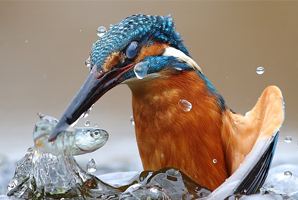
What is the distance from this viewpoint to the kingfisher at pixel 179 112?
1.15 m

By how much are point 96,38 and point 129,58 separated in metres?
1.47

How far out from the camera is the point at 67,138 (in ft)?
3.56

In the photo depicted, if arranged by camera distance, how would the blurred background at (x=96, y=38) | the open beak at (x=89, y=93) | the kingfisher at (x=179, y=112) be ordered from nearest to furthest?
the open beak at (x=89, y=93) < the kingfisher at (x=179, y=112) < the blurred background at (x=96, y=38)

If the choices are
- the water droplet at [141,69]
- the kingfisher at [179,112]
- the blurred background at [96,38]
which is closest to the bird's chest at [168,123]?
the kingfisher at [179,112]

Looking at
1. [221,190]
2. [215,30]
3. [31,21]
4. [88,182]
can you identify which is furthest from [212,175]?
[31,21]

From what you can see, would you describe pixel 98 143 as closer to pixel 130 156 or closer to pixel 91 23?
pixel 130 156

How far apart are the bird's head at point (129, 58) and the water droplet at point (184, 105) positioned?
0.09 m

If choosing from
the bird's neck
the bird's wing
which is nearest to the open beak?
the bird's neck

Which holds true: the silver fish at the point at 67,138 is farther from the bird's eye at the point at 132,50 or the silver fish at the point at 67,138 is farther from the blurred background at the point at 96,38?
the blurred background at the point at 96,38

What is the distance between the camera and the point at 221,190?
107cm

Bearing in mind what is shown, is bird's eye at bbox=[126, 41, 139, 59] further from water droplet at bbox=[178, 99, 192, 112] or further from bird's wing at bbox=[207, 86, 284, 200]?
bird's wing at bbox=[207, 86, 284, 200]

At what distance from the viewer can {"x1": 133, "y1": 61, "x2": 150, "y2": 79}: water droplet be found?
1.11 m

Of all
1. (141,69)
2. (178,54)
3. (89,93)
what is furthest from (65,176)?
(178,54)

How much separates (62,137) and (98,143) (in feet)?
0.29
